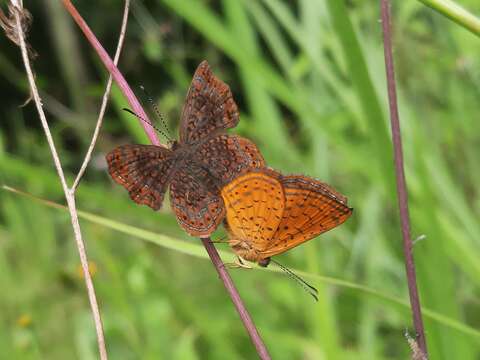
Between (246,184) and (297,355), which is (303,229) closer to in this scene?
(246,184)

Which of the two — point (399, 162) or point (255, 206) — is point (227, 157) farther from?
point (399, 162)

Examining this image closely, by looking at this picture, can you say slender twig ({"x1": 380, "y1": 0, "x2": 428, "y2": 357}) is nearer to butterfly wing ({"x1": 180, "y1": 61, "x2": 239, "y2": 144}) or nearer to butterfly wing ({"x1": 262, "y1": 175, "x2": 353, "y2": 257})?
butterfly wing ({"x1": 262, "y1": 175, "x2": 353, "y2": 257})

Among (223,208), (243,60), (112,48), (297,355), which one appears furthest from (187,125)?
(112,48)

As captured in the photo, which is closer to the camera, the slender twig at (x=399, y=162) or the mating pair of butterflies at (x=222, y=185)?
the slender twig at (x=399, y=162)

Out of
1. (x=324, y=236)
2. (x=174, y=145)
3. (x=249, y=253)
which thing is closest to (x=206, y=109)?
(x=174, y=145)

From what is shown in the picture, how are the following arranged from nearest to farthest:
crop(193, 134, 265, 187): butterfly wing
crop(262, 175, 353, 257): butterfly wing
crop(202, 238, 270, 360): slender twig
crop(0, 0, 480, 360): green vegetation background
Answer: crop(202, 238, 270, 360): slender twig
crop(262, 175, 353, 257): butterfly wing
crop(193, 134, 265, 187): butterfly wing
crop(0, 0, 480, 360): green vegetation background

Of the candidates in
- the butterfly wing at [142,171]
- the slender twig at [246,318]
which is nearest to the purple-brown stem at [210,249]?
the slender twig at [246,318]

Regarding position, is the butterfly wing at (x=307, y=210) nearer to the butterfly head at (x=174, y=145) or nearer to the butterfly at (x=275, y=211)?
the butterfly at (x=275, y=211)

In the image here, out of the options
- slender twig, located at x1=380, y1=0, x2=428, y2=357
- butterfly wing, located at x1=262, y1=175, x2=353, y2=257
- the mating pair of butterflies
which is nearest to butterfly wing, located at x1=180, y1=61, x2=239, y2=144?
the mating pair of butterflies
